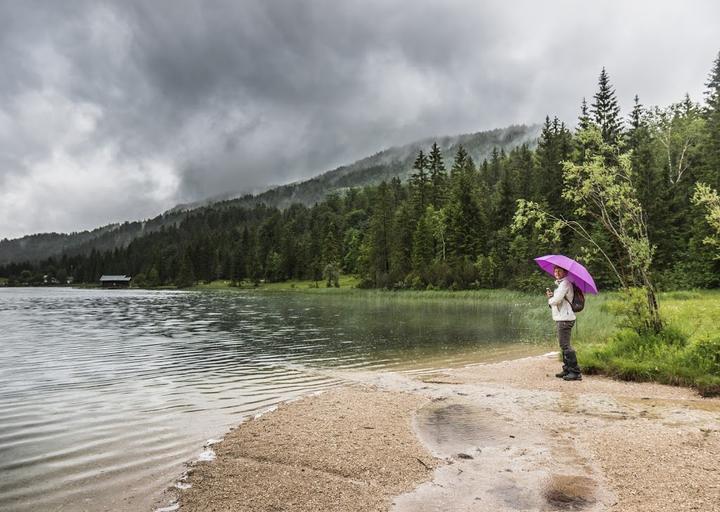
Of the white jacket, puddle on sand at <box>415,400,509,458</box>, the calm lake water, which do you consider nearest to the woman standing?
the white jacket

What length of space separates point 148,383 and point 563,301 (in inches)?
511

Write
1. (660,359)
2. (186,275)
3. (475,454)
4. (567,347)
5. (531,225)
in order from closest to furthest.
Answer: (475,454)
(660,359)
(567,347)
(531,225)
(186,275)

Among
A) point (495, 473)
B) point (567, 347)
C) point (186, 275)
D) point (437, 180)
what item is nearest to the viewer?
point (495, 473)

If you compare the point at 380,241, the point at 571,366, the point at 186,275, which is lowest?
the point at 571,366

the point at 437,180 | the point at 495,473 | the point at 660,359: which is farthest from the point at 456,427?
the point at 437,180

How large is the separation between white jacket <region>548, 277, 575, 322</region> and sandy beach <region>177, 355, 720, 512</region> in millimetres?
2196

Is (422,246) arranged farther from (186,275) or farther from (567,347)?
(186,275)

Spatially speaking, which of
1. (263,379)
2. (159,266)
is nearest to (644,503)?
(263,379)

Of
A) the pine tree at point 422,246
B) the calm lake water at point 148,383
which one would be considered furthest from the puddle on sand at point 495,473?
the pine tree at point 422,246

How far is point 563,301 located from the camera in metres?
13.6

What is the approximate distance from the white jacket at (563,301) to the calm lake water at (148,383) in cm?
572

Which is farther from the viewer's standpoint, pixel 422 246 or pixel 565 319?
pixel 422 246

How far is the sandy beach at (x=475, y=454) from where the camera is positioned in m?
6.07

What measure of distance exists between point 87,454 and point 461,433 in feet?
22.5
